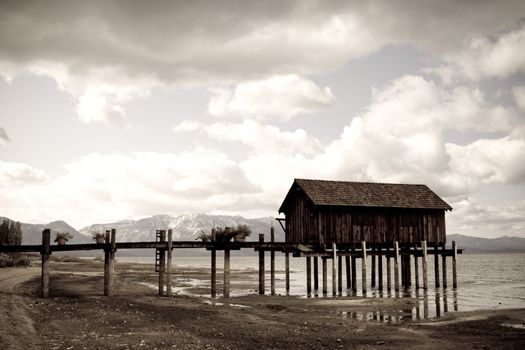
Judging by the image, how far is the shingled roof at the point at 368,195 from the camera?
3338 centimetres

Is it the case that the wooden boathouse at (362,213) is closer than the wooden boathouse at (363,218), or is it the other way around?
the wooden boathouse at (363,218)

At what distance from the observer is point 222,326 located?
1772cm

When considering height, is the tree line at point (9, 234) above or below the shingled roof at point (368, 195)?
below

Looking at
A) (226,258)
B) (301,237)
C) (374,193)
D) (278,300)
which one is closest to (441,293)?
(374,193)

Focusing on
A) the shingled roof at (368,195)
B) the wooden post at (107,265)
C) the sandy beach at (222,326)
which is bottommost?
the sandy beach at (222,326)

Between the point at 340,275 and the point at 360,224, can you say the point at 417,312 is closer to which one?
the point at 360,224

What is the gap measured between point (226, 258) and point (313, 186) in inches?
365

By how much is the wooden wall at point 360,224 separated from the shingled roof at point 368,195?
522 mm

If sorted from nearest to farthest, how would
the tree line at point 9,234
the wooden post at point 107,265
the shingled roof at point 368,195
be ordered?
the wooden post at point 107,265 < the shingled roof at point 368,195 < the tree line at point 9,234

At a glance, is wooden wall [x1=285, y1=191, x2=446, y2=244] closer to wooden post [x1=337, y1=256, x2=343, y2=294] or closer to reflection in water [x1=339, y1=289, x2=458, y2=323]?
wooden post [x1=337, y1=256, x2=343, y2=294]

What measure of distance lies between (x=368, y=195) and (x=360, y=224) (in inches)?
101

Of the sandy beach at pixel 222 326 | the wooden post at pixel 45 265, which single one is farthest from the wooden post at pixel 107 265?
the wooden post at pixel 45 265

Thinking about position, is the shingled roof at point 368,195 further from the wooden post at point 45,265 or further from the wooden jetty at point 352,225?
the wooden post at point 45,265

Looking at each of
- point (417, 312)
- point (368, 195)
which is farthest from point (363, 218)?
point (417, 312)
